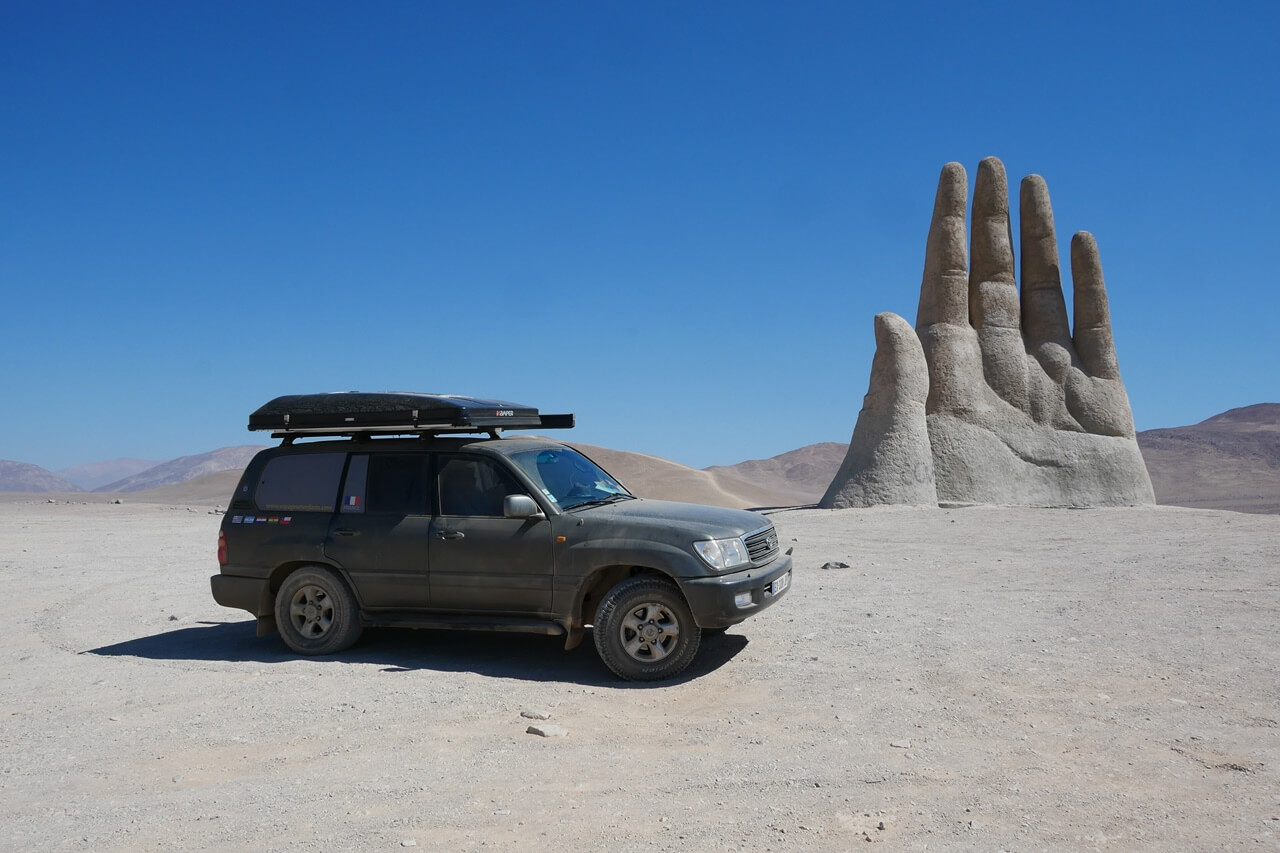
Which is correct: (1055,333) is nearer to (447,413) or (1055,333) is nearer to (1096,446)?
Result: (1096,446)

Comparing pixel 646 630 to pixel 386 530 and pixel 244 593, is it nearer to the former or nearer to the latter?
pixel 386 530

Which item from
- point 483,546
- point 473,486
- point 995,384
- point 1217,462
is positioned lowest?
point 483,546

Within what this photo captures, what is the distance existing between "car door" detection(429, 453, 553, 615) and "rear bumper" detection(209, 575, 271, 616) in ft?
5.56

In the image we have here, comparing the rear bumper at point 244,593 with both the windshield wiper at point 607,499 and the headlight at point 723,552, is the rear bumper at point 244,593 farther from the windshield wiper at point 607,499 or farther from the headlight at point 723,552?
the headlight at point 723,552

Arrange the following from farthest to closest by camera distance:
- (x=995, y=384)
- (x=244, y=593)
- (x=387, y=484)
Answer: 1. (x=995, y=384)
2. (x=244, y=593)
3. (x=387, y=484)

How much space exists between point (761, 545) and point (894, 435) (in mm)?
17405

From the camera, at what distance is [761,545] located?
7.51 meters

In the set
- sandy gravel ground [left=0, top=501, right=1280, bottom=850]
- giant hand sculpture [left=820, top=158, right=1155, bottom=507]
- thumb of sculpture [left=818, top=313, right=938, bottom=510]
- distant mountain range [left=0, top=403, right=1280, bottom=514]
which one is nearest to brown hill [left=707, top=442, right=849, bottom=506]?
distant mountain range [left=0, top=403, right=1280, bottom=514]

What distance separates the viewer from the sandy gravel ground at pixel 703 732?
14.1 feet

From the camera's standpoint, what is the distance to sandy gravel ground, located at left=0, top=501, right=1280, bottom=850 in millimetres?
4297

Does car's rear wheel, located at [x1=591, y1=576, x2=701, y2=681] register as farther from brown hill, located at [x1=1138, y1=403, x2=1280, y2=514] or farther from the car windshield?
brown hill, located at [x1=1138, y1=403, x2=1280, y2=514]

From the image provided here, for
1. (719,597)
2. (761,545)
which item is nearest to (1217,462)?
(761,545)

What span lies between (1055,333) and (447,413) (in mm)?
25158

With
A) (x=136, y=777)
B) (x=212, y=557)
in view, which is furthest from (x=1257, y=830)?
(x=212, y=557)
